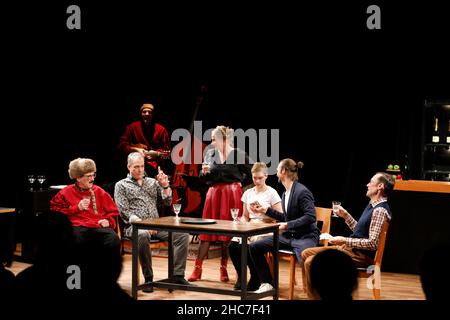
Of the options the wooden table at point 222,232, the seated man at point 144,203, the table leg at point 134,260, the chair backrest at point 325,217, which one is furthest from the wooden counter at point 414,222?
the table leg at point 134,260

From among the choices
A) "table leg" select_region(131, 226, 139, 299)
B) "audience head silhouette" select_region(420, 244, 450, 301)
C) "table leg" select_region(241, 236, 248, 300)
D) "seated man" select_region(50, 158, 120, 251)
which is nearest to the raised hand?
"seated man" select_region(50, 158, 120, 251)

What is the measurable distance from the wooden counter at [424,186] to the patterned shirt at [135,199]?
7.20 ft

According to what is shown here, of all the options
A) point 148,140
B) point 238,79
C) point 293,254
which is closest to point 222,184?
point 293,254

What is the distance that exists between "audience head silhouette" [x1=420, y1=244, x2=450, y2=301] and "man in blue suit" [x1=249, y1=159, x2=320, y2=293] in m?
3.34

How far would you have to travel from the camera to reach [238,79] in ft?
28.9

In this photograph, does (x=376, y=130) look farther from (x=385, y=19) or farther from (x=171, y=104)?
(x=171, y=104)

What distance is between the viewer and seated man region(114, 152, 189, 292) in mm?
5918

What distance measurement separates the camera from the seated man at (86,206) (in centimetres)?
580

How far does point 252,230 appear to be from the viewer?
16.5 ft

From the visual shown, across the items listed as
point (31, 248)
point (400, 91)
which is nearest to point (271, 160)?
point (400, 91)

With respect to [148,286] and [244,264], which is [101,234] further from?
[244,264]

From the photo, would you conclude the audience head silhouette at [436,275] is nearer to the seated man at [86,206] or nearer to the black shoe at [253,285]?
the black shoe at [253,285]

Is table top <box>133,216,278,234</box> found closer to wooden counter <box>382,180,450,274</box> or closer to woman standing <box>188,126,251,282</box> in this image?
woman standing <box>188,126,251,282</box>

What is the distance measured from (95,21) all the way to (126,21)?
352 mm
